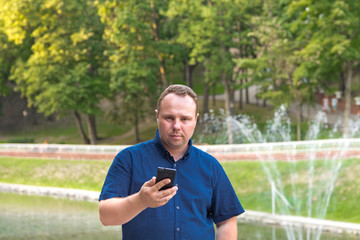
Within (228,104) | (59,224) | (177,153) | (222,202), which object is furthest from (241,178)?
(177,153)

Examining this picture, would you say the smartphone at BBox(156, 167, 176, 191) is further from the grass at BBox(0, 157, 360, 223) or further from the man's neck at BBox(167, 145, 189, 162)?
the grass at BBox(0, 157, 360, 223)

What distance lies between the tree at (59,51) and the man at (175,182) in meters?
32.3

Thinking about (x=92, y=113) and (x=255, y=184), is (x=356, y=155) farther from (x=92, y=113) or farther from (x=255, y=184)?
(x=92, y=113)

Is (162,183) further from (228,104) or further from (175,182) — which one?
(228,104)

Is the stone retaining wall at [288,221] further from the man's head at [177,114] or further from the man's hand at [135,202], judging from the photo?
the man's hand at [135,202]

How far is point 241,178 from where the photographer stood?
24.2 m

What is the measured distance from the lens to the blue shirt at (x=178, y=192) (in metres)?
3.18

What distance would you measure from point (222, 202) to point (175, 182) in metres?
0.33

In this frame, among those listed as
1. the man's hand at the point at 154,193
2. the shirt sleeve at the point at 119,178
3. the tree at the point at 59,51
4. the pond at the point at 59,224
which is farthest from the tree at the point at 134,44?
the man's hand at the point at 154,193

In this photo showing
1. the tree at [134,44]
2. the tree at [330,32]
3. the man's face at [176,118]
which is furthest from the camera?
the tree at [134,44]

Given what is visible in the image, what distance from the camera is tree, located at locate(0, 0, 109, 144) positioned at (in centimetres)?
3544

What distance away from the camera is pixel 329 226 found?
18.2 metres

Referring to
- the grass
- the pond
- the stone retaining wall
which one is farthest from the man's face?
the grass

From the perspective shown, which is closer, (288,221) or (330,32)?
(288,221)
